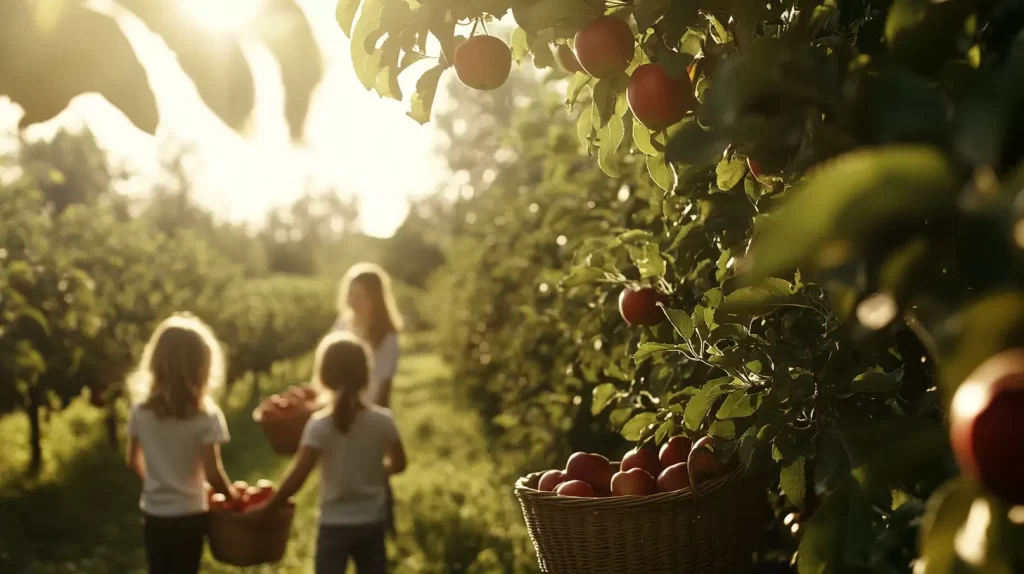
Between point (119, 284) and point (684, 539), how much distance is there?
9658 mm

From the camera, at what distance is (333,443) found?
375 centimetres

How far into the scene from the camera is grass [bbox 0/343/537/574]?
5719 millimetres

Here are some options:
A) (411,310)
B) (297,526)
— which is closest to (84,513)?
(297,526)

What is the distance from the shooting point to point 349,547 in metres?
3.80

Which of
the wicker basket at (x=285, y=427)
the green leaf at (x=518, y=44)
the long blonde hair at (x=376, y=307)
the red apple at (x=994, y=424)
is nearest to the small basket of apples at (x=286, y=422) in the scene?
the wicker basket at (x=285, y=427)

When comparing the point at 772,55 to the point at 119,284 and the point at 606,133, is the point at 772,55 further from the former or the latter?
the point at 119,284

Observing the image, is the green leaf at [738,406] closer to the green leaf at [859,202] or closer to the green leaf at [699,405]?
the green leaf at [699,405]

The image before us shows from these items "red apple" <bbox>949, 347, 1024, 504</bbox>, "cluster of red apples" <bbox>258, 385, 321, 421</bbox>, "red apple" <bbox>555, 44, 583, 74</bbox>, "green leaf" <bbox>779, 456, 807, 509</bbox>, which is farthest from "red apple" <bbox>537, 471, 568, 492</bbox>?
"cluster of red apples" <bbox>258, 385, 321, 421</bbox>

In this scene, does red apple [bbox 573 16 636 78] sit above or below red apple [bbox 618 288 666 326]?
above

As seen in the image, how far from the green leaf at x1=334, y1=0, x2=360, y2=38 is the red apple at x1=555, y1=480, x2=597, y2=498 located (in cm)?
109

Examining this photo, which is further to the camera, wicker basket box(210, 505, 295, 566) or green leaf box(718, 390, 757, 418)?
wicker basket box(210, 505, 295, 566)

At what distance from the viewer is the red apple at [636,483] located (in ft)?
6.90

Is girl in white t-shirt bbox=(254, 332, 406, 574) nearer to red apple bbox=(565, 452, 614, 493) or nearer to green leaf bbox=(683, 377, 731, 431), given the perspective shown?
red apple bbox=(565, 452, 614, 493)

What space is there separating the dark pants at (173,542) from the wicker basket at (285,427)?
1184 mm
